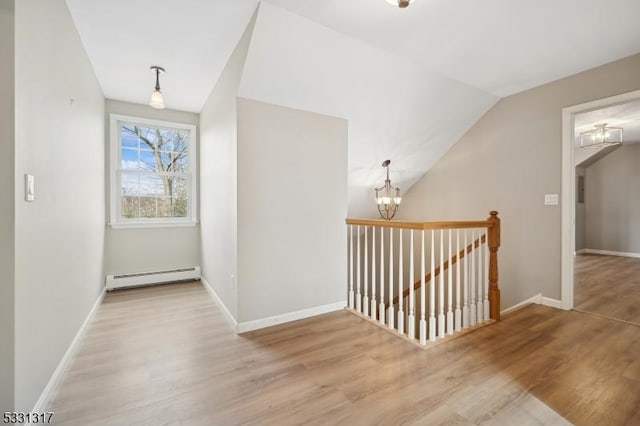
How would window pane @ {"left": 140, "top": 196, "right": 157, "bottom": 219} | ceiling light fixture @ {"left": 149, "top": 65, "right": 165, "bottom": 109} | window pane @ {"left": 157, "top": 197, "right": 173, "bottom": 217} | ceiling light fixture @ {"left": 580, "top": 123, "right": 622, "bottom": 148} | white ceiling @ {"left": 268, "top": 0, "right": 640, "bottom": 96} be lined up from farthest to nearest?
ceiling light fixture @ {"left": 580, "top": 123, "right": 622, "bottom": 148} → window pane @ {"left": 157, "top": 197, "right": 173, "bottom": 217} → window pane @ {"left": 140, "top": 196, "right": 157, "bottom": 219} → ceiling light fixture @ {"left": 149, "top": 65, "right": 165, "bottom": 109} → white ceiling @ {"left": 268, "top": 0, "right": 640, "bottom": 96}

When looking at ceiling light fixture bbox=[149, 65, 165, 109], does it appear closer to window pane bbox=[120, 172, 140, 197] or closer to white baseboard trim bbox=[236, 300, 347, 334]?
window pane bbox=[120, 172, 140, 197]

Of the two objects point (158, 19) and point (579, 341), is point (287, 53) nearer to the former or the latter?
point (158, 19)

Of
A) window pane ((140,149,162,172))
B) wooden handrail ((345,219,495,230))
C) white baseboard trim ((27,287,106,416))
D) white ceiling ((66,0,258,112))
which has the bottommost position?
white baseboard trim ((27,287,106,416))

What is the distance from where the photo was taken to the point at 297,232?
2740 mm

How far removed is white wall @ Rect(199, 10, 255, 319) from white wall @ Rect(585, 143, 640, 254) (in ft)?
26.4

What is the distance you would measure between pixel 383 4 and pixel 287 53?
804 mm

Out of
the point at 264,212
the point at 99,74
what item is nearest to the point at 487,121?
the point at 264,212

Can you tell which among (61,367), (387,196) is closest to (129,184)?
(61,367)

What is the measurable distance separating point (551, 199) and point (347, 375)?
293 centimetres

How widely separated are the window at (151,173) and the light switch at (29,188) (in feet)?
8.44

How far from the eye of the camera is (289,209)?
269 cm

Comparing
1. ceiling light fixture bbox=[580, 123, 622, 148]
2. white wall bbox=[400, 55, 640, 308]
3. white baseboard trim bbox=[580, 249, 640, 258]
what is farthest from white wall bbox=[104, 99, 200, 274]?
white baseboard trim bbox=[580, 249, 640, 258]

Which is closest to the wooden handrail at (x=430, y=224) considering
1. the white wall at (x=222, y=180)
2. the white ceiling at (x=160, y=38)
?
the white wall at (x=222, y=180)
